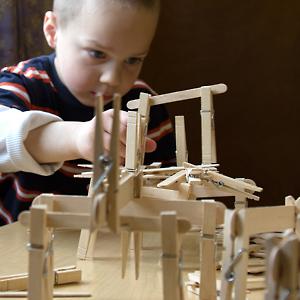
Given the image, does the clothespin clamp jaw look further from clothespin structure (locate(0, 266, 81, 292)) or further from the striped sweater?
the striped sweater

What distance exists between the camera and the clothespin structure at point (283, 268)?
47cm

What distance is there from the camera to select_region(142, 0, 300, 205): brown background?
216cm

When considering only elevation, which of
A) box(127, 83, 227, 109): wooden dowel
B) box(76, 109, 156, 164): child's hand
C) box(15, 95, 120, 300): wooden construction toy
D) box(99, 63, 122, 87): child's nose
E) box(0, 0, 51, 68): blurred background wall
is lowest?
box(15, 95, 120, 300): wooden construction toy

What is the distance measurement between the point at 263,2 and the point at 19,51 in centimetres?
91

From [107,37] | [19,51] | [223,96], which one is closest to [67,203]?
[107,37]

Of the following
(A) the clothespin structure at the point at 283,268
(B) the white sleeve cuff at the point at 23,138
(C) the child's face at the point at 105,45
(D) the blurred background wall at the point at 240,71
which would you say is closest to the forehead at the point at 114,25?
(C) the child's face at the point at 105,45

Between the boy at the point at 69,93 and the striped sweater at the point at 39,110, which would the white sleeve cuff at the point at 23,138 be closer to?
the boy at the point at 69,93

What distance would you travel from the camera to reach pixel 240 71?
2.19m

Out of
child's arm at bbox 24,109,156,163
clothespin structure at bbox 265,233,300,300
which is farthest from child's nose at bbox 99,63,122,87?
clothespin structure at bbox 265,233,300,300

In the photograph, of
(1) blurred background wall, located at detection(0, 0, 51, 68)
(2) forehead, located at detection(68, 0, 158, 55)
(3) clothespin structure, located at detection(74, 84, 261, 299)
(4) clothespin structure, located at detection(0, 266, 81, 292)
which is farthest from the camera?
(1) blurred background wall, located at detection(0, 0, 51, 68)

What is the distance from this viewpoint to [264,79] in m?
2.20

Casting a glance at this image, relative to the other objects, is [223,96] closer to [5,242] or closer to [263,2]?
[263,2]

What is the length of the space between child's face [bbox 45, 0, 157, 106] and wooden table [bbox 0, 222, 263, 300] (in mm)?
323

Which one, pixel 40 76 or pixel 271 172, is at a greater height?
pixel 40 76
